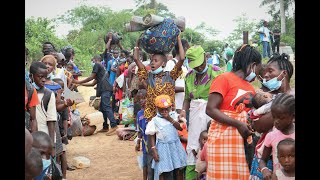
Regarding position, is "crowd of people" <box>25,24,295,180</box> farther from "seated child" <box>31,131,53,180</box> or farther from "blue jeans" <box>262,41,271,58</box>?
"blue jeans" <box>262,41,271,58</box>

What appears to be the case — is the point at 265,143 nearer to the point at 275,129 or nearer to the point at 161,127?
the point at 275,129

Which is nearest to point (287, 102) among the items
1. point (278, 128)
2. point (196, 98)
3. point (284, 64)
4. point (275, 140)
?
point (278, 128)

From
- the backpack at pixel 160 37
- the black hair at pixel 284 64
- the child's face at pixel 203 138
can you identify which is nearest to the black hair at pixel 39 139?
the black hair at pixel 284 64

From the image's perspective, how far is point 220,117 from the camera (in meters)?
4.31

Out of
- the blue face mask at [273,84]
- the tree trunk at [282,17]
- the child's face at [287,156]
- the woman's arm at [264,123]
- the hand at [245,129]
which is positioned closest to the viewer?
the child's face at [287,156]

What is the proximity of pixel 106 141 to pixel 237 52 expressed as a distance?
6498mm

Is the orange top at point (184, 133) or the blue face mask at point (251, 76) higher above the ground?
the blue face mask at point (251, 76)

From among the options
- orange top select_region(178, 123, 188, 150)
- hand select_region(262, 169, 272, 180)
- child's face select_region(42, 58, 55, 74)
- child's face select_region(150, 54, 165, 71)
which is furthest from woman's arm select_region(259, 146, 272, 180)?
child's face select_region(42, 58, 55, 74)

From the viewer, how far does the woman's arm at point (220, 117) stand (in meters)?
4.27

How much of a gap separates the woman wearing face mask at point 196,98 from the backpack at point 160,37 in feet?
1.28

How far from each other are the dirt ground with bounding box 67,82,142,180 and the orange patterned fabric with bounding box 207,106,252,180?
9.95ft

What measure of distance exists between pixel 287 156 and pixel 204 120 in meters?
2.25

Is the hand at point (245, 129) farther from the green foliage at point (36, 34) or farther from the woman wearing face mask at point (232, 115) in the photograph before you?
the green foliage at point (36, 34)
